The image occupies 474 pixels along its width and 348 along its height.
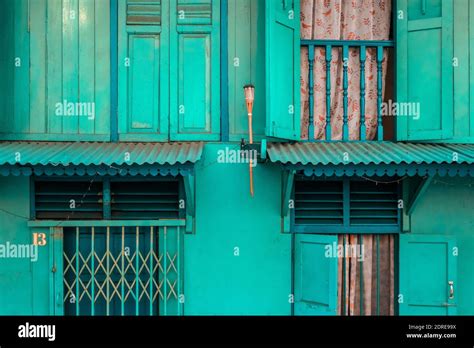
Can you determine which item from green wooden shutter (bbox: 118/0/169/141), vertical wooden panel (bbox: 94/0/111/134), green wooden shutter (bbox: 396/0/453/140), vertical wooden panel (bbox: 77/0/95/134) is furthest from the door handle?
vertical wooden panel (bbox: 77/0/95/134)

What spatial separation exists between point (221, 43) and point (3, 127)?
2.86 meters

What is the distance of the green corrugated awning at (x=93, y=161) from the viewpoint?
Answer: 143 inches

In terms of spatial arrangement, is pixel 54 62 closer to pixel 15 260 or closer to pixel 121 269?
pixel 15 260

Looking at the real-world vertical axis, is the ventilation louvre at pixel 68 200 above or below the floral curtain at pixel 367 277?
above

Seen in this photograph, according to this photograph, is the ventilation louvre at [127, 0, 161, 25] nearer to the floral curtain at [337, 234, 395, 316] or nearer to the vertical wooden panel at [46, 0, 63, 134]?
the vertical wooden panel at [46, 0, 63, 134]

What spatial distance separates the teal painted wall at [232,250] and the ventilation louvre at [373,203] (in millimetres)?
950

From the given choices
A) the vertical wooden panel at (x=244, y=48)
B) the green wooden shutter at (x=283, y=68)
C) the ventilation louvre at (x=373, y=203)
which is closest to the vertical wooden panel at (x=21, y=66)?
the vertical wooden panel at (x=244, y=48)

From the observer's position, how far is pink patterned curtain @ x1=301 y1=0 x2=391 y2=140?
449cm

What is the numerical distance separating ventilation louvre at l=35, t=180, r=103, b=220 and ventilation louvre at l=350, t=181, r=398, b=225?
315 cm

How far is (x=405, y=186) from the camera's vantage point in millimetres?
4414

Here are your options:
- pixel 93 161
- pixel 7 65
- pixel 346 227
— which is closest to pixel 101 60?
pixel 7 65

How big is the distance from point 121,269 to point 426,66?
4491 mm

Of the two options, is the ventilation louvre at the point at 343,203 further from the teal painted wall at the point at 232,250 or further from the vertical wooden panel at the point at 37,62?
the vertical wooden panel at the point at 37,62

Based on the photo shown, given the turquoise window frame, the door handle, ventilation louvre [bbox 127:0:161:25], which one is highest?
ventilation louvre [bbox 127:0:161:25]
